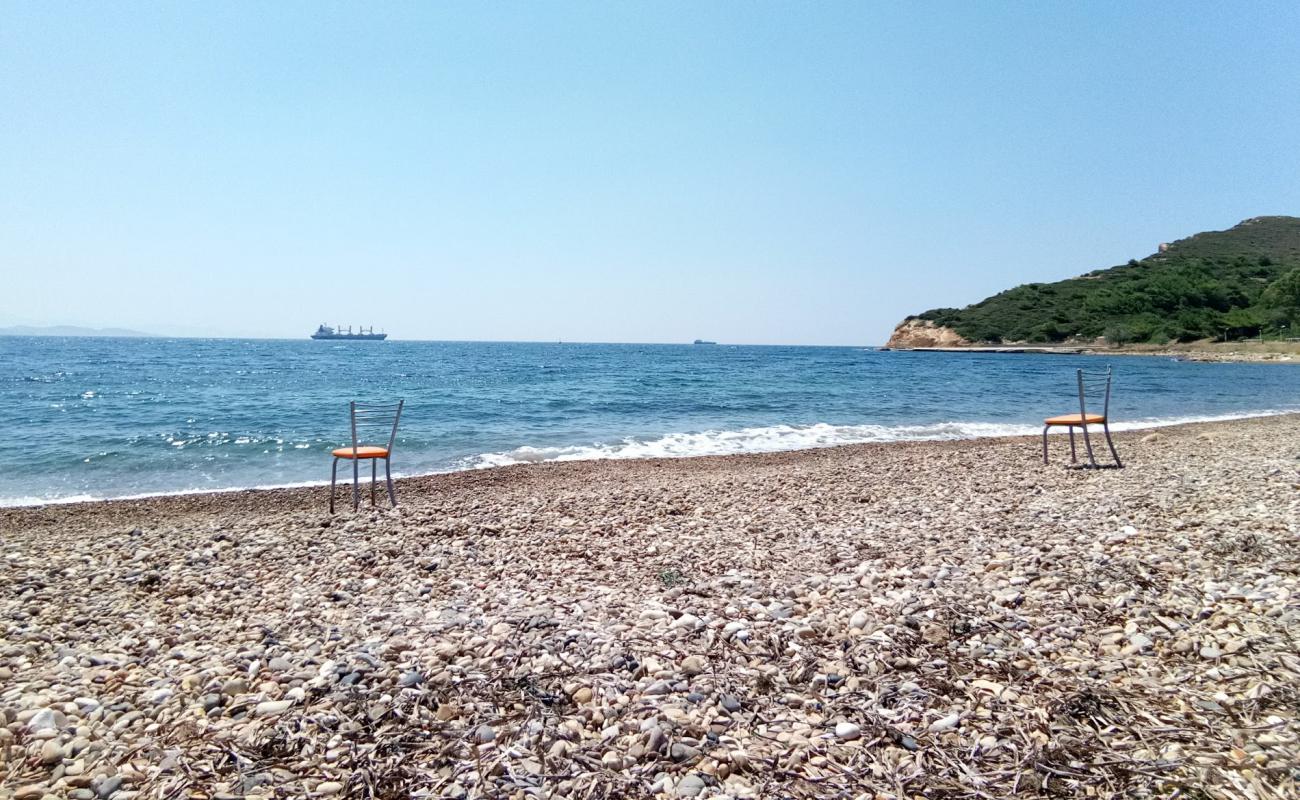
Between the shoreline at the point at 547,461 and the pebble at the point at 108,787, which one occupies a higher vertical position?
the pebble at the point at 108,787

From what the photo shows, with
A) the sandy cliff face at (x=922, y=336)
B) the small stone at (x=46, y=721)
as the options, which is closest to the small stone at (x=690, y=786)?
the small stone at (x=46, y=721)

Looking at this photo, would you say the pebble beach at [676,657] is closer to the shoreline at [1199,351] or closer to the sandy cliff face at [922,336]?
the shoreline at [1199,351]

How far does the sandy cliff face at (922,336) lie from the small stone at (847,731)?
119 m

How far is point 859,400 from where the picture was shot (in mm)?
30719

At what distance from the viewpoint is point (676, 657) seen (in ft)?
13.1

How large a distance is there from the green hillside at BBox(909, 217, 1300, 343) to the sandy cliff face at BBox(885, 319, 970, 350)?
164cm

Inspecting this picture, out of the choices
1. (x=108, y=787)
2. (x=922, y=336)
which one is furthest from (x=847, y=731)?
(x=922, y=336)

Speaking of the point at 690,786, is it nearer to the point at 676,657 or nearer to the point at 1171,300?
the point at 676,657

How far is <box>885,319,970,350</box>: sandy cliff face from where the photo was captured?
374 ft

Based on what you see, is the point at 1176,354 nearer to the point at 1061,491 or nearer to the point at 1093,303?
the point at 1093,303

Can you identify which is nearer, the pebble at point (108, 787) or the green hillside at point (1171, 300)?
the pebble at point (108, 787)

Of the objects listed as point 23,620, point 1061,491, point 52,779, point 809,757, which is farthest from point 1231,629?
point 23,620

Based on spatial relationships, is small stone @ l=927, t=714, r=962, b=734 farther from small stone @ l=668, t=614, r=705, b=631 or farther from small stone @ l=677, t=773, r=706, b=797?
small stone @ l=668, t=614, r=705, b=631

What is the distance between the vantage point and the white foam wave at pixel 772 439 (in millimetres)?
16625
